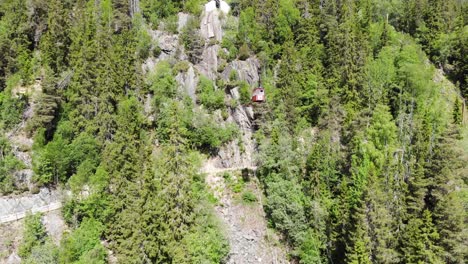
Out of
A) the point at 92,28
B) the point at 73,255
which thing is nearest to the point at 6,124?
the point at 92,28

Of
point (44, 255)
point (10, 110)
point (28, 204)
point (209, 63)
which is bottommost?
point (44, 255)

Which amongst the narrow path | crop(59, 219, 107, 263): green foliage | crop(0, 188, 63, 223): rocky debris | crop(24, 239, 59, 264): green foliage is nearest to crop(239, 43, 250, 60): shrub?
crop(0, 188, 63, 223): rocky debris

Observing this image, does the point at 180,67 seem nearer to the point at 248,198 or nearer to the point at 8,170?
the point at 248,198

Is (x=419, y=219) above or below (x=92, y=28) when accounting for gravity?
below

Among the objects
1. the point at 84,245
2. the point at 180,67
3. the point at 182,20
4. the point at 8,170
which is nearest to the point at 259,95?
the point at 180,67

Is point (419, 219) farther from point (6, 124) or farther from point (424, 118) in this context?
point (6, 124)

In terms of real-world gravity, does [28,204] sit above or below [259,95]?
below

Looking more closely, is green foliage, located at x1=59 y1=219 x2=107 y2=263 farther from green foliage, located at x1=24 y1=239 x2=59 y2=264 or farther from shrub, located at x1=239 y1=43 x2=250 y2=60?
shrub, located at x1=239 y1=43 x2=250 y2=60
